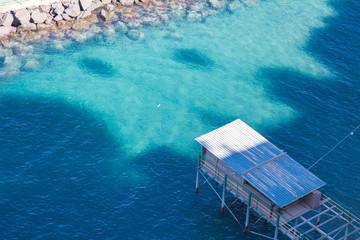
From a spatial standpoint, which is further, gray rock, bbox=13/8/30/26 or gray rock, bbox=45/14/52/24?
gray rock, bbox=45/14/52/24

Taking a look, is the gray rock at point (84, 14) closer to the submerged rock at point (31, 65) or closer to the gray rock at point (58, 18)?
the gray rock at point (58, 18)

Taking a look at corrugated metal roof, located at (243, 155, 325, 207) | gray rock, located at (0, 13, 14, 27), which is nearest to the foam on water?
gray rock, located at (0, 13, 14, 27)

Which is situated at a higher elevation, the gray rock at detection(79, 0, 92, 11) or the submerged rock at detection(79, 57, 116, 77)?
the gray rock at detection(79, 0, 92, 11)

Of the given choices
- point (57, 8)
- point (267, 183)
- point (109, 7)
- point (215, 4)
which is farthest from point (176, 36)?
point (267, 183)

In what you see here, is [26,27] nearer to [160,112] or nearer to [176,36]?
[176,36]

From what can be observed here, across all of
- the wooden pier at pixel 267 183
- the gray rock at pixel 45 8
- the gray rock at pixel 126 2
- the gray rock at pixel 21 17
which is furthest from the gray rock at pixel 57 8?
the wooden pier at pixel 267 183

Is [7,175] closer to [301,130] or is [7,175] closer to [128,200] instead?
[128,200]

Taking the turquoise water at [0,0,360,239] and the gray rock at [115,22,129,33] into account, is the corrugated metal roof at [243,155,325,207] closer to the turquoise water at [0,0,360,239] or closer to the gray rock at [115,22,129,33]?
the turquoise water at [0,0,360,239]

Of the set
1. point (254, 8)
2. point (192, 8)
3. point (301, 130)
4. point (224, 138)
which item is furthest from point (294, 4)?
point (224, 138)
